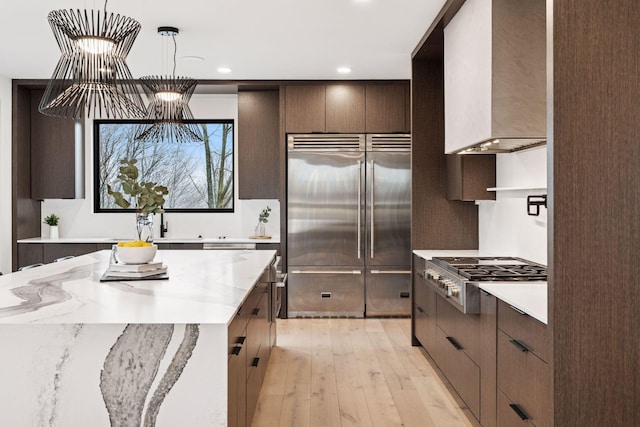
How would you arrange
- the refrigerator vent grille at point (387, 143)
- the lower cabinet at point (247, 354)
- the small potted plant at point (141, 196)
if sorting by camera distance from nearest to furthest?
1. the lower cabinet at point (247, 354)
2. the small potted plant at point (141, 196)
3. the refrigerator vent grille at point (387, 143)

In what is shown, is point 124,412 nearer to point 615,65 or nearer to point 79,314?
→ point 79,314

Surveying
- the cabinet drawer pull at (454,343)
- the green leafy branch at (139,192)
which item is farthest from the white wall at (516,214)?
the green leafy branch at (139,192)

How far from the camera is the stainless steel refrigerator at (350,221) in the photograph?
5672 millimetres

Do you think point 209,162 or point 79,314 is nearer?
point 79,314

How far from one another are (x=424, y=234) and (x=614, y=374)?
9.34ft

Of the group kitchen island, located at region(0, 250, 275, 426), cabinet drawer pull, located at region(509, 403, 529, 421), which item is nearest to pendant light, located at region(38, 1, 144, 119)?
kitchen island, located at region(0, 250, 275, 426)

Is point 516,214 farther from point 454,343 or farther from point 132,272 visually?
point 132,272

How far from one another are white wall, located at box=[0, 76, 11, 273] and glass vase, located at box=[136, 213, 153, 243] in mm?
3409

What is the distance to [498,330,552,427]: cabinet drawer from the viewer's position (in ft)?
6.48

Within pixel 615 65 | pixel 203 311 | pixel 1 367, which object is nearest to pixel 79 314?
pixel 1 367

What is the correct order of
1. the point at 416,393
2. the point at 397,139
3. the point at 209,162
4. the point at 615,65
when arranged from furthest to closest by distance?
the point at 209,162 → the point at 397,139 → the point at 416,393 → the point at 615,65

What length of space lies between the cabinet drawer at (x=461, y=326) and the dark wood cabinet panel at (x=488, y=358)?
86 mm

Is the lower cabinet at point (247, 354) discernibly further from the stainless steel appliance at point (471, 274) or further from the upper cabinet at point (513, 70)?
the upper cabinet at point (513, 70)

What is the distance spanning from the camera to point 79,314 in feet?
6.51
